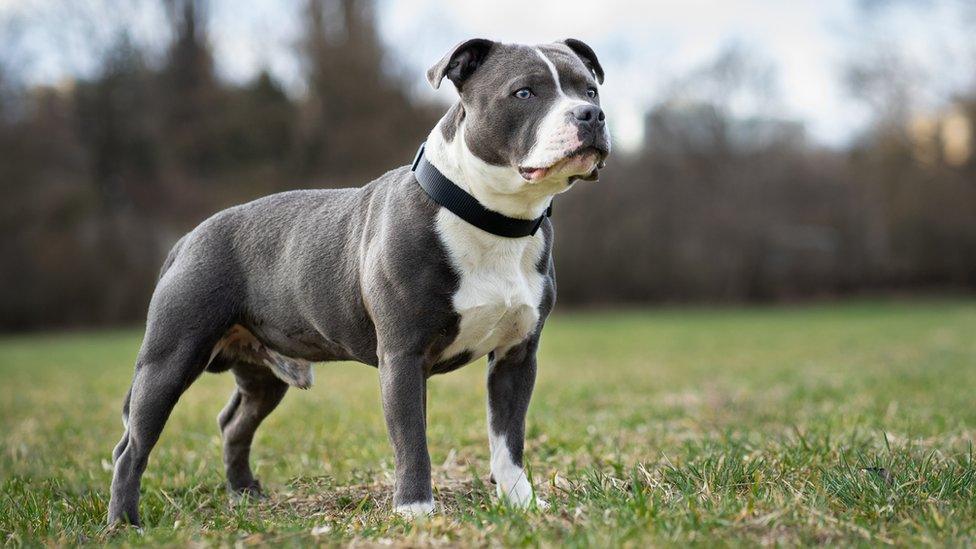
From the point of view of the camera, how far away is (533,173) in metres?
3.22

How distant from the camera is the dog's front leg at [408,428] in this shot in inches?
129

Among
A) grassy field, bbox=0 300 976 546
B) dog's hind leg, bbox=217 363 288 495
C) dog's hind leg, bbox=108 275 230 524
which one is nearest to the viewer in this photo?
grassy field, bbox=0 300 976 546

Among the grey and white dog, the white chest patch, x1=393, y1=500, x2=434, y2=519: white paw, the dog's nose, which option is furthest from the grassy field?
the dog's nose

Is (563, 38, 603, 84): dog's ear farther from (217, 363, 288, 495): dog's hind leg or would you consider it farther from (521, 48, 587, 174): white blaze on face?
(217, 363, 288, 495): dog's hind leg

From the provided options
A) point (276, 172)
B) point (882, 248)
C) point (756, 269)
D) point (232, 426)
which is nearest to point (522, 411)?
point (232, 426)

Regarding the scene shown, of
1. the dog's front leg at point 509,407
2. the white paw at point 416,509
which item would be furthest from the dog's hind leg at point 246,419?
the white paw at point 416,509

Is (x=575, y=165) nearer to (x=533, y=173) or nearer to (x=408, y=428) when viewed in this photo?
(x=533, y=173)

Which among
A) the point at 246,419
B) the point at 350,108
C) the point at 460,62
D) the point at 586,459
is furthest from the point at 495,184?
the point at 350,108

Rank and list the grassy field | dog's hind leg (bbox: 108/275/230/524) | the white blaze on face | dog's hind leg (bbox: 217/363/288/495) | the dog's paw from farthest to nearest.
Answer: dog's hind leg (bbox: 217/363/288/495)
the dog's paw
dog's hind leg (bbox: 108/275/230/524)
the white blaze on face
the grassy field

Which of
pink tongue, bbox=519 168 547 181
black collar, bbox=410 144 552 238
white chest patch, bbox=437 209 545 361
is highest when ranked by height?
pink tongue, bbox=519 168 547 181

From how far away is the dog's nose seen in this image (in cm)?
316

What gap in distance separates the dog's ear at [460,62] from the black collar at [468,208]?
1.10ft

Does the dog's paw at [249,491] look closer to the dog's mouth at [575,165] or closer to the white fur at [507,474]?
the white fur at [507,474]

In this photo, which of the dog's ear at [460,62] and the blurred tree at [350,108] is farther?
the blurred tree at [350,108]
